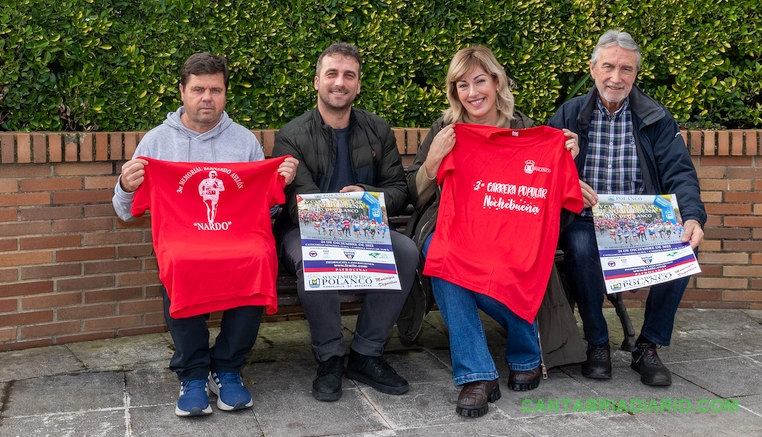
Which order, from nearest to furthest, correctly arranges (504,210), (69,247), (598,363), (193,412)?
1. (193,412)
2. (504,210)
3. (598,363)
4. (69,247)

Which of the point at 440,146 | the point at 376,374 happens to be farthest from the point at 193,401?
the point at 440,146

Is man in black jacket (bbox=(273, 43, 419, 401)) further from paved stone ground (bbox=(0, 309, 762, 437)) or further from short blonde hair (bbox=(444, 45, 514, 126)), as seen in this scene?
short blonde hair (bbox=(444, 45, 514, 126))

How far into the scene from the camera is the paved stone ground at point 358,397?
3.36 m

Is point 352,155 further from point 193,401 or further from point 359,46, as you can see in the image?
point 193,401

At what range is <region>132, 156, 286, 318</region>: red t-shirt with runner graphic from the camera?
135 inches

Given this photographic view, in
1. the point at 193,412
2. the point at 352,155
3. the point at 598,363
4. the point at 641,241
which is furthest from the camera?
the point at 352,155

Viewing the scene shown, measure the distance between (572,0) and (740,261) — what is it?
6.63 ft

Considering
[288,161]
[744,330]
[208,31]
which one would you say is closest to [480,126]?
[288,161]

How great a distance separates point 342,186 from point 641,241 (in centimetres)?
148

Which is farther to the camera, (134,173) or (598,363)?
(598,363)

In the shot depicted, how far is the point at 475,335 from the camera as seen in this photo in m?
3.70

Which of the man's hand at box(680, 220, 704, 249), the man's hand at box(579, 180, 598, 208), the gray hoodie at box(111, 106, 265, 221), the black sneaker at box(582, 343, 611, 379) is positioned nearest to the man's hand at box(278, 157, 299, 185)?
the gray hoodie at box(111, 106, 265, 221)

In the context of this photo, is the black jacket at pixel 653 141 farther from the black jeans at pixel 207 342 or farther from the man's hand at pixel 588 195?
the black jeans at pixel 207 342

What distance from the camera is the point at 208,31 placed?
478cm
